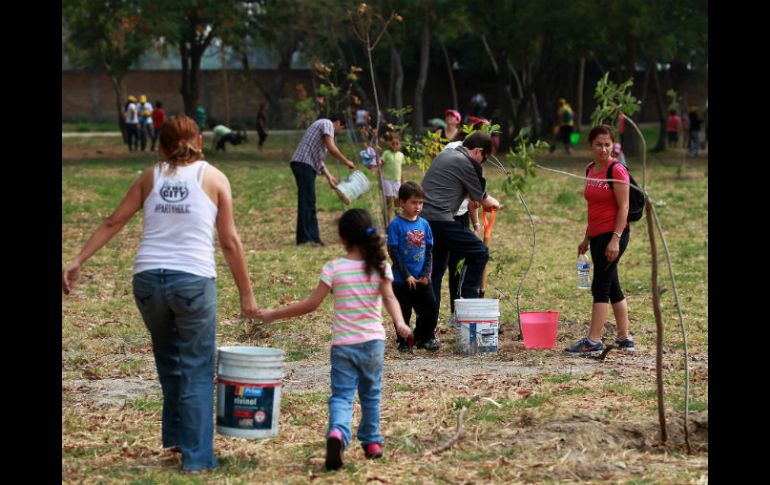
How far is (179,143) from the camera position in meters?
5.88

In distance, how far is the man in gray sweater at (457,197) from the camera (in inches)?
387

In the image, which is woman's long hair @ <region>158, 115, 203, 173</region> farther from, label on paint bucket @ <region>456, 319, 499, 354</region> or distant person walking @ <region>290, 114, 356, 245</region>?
distant person walking @ <region>290, 114, 356, 245</region>

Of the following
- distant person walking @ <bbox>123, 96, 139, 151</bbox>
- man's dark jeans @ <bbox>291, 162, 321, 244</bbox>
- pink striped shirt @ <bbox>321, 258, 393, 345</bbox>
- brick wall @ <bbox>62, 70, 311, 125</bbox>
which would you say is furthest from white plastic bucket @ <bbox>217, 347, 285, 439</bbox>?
brick wall @ <bbox>62, 70, 311, 125</bbox>

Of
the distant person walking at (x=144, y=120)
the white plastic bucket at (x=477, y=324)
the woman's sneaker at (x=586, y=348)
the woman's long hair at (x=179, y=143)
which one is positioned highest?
the distant person walking at (x=144, y=120)

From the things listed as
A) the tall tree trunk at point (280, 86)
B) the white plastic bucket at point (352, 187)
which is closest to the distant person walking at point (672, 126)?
the tall tree trunk at point (280, 86)

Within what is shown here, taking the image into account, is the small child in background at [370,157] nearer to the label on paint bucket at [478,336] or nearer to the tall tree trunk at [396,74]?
the label on paint bucket at [478,336]

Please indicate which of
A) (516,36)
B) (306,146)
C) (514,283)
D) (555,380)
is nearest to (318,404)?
(555,380)

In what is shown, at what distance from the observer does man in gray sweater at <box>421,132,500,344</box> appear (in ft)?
32.2

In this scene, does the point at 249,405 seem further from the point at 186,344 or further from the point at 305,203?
the point at 305,203

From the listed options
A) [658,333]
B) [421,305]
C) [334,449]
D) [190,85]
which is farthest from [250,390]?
[190,85]

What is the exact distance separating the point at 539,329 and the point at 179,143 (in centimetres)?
449

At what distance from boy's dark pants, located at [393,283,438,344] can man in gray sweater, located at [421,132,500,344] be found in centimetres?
29

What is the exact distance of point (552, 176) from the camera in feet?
86.9

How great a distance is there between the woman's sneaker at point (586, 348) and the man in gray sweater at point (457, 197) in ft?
3.56
